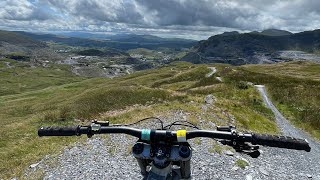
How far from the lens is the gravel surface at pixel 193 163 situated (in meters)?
15.0

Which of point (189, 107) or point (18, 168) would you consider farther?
point (189, 107)

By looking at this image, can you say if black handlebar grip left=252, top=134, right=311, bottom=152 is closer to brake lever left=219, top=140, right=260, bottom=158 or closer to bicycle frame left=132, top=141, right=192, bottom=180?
brake lever left=219, top=140, right=260, bottom=158

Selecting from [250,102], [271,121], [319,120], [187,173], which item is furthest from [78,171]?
[250,102]

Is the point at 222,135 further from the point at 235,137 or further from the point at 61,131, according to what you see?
the point at 61,131

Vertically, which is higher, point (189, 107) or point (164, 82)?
point (189, 107)

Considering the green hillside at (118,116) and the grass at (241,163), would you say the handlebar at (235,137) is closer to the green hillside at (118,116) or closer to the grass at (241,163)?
the grass at (241,163)

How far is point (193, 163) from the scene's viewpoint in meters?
16.1

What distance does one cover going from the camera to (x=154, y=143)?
546 cm

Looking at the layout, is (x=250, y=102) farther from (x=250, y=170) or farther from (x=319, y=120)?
(x=250, y=170)

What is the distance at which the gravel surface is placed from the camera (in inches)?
590

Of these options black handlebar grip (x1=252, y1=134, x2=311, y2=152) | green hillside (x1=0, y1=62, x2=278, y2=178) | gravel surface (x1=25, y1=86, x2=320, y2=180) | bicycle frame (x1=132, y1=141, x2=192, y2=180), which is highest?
black handlebar grip (x1=252, y1=134, x2=311, y2=152)

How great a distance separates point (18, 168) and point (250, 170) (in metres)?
13.2

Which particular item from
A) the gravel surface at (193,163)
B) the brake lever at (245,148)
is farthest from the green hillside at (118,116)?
the brake lever at (245,148)

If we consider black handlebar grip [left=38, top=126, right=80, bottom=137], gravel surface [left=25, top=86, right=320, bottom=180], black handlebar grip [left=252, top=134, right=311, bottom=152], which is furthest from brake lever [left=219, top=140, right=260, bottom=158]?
gravel surface [left=25, top=86, right=320, bottom=180]
